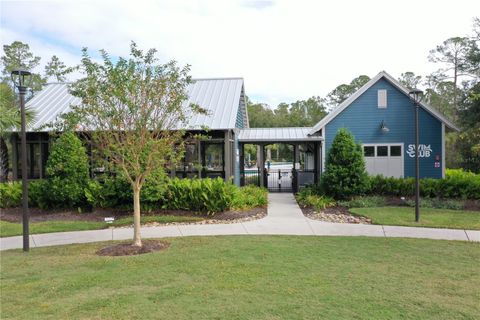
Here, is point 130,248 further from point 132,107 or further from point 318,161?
point 318,161

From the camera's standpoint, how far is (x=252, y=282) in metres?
5.48

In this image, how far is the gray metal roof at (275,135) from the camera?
17312 millimetres

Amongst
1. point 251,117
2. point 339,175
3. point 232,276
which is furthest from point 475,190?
point 251,117

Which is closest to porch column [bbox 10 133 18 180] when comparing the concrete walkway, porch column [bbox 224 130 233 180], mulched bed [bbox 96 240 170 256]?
the concrete walkway

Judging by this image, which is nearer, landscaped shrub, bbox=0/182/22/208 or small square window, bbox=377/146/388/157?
landscaped shrub, bbox=0/182/22/208

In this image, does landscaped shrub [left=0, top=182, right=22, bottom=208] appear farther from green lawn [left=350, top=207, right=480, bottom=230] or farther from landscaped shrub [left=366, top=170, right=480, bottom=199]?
landscaped shrub [left=366, top=170, right=480, bottom=199]

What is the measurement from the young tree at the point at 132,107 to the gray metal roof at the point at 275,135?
9333mm

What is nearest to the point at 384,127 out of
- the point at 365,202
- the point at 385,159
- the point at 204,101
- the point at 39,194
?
the point at 385,159

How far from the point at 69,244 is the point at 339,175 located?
29.2 feet

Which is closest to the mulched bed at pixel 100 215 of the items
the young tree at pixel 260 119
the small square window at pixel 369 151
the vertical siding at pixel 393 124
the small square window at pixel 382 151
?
the small square window at pixel 369 151

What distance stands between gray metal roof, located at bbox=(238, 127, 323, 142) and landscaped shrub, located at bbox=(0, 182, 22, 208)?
8.84 m

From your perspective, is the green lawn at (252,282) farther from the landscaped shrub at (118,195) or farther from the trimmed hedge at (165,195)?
the landscaped shrub at (118,195)

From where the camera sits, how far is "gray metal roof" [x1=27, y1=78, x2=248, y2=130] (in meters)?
15.2

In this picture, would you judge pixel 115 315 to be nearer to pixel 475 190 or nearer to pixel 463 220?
pixel 463 220
